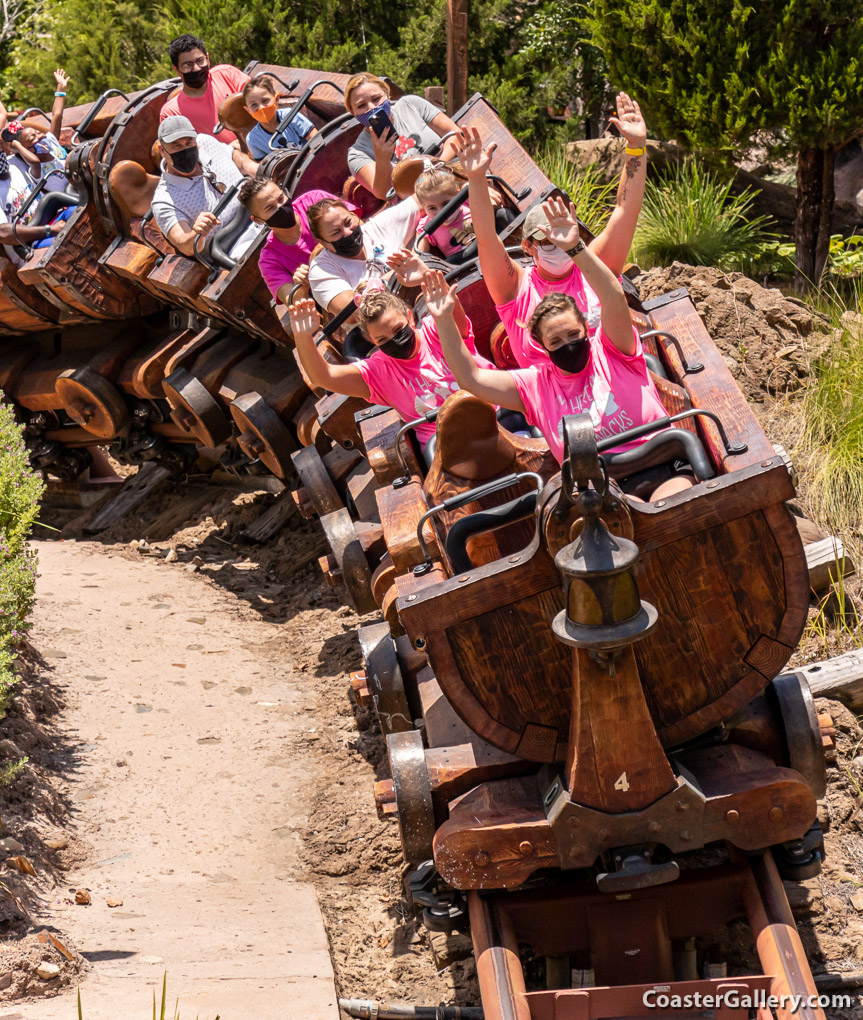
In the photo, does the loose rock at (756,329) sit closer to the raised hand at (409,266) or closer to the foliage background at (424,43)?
the raised hand at (409,266)

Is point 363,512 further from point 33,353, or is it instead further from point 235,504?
point 33,353

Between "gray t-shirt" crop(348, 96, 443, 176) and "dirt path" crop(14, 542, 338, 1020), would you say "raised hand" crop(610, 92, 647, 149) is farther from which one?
"dirt path" crop(14, 542, 338, 1020)

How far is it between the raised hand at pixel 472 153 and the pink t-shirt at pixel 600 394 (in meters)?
0.83

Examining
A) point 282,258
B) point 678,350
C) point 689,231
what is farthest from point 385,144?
point 678,350

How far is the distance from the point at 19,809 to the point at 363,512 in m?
1.89

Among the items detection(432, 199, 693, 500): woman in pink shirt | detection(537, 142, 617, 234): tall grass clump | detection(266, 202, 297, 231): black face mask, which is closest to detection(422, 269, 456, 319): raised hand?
detection(432, 199, 693, 500): woman in pink shirt

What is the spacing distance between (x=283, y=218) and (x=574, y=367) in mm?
2856

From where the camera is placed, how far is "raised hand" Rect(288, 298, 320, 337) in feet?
14.1

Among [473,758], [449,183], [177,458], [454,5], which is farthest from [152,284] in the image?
[473,758]

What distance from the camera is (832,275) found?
298 inches

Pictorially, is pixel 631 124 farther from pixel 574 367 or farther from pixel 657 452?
pixel 657 452

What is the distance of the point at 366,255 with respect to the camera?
5.32 metres

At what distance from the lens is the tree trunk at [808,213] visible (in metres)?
7.66

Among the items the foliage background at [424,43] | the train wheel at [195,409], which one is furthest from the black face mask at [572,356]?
the foliage background at [424,43]
